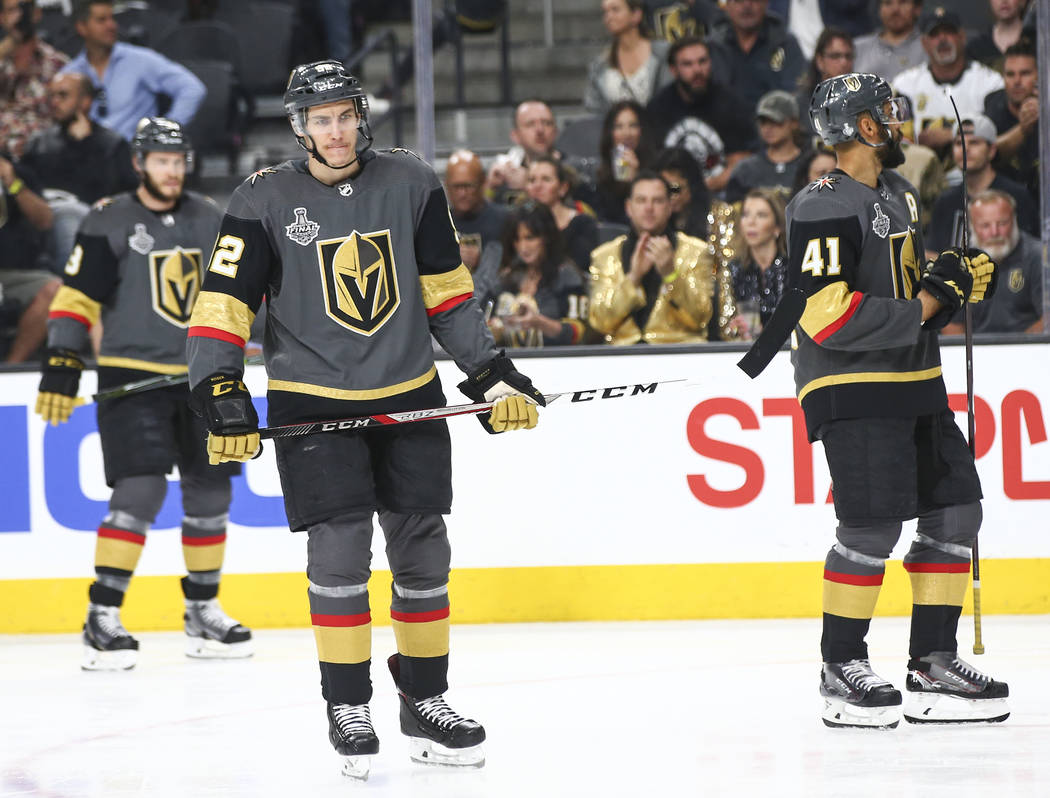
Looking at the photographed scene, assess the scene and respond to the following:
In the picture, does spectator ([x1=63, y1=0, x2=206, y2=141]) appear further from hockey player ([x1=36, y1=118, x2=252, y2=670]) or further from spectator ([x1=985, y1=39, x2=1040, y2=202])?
spectator ([x1=985, y1=39, x2=1040, y2=202])

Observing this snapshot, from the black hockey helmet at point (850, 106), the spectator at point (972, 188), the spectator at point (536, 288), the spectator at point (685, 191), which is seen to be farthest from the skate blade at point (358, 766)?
the spectator at point (972, 188)

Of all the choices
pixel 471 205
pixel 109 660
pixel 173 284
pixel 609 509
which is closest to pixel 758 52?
pixel 471 205

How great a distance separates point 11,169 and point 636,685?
3.90m

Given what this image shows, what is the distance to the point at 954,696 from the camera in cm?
332

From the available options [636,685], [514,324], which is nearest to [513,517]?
[514,324]

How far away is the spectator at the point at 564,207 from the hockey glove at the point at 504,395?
2535 mm

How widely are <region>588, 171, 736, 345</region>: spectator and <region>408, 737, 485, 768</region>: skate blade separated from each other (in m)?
2.49

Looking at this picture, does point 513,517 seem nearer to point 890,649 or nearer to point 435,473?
point 890,649

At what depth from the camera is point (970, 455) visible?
336 cm

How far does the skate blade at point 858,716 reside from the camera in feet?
10.7

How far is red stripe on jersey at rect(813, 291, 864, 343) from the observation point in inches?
124

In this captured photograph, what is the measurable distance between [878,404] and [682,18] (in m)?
4.10

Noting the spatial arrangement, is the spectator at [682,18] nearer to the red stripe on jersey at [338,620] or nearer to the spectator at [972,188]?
the spectator at [972,188]

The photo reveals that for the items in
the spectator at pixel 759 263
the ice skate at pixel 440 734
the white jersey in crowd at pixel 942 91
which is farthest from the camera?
the white jersey in crowd at pixel 942 91
